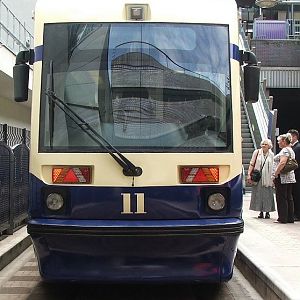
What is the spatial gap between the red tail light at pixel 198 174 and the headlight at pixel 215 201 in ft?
0.45

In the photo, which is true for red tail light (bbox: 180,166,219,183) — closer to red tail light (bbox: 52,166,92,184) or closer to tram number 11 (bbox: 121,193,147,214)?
tram number 11 (bbox: 121,193,147,214)

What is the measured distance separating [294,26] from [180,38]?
1031 inches

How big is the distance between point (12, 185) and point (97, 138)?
14.8 feet

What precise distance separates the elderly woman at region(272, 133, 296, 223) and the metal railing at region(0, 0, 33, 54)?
740 centimetres

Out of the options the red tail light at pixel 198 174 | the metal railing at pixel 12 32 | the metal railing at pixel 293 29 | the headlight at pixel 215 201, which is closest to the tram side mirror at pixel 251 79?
the red tail light at pixel 198 174

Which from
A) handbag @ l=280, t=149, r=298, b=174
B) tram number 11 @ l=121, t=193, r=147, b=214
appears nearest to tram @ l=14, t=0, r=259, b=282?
tram number 11 @ l=121, t=193, r=147, b=214

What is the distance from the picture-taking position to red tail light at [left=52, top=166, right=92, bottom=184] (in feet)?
17.4

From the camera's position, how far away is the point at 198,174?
210 inches

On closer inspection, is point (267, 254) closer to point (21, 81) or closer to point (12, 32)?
point (21, 81)

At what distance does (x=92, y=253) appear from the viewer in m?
5.26

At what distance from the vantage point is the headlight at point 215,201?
17.5 feet

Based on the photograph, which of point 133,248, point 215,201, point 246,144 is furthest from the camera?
point 246,144

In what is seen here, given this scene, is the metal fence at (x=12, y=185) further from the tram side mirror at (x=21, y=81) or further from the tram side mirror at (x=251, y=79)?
the tram side mirror at (x=251, y=79)

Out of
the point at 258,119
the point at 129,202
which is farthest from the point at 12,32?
the point at 129,202
